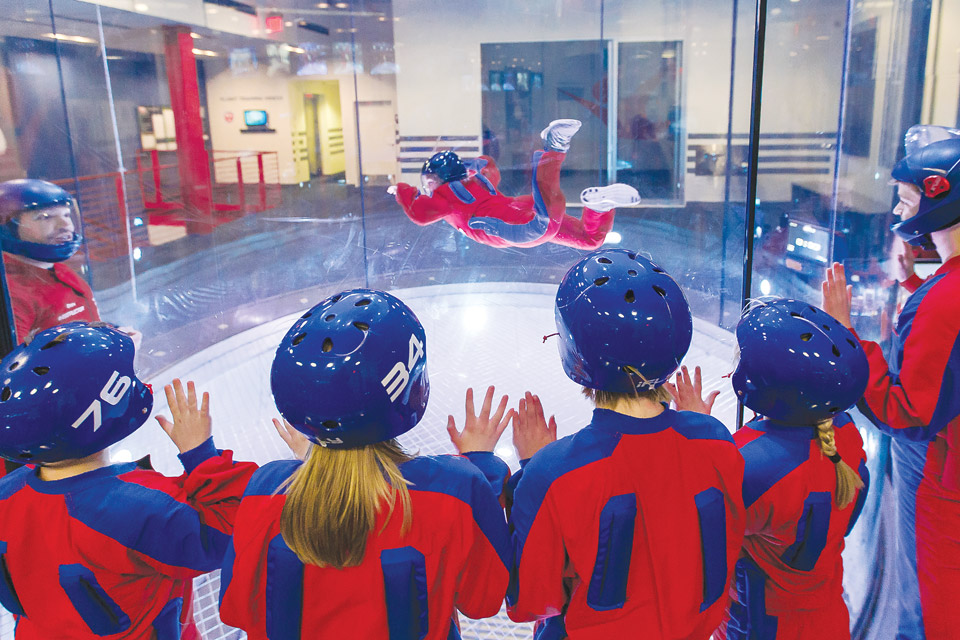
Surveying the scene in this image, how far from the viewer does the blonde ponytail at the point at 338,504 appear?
108 cm

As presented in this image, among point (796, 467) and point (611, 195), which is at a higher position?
point (611, 195)

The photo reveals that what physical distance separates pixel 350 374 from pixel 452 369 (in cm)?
307

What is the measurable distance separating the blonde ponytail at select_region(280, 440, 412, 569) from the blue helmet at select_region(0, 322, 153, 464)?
0.48m

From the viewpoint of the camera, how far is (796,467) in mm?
1415

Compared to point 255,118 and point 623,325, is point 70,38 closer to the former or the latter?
point 255,118

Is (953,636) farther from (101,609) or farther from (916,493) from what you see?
(101,609)

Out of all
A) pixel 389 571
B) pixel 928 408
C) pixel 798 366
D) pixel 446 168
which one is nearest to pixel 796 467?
pixel 798 366

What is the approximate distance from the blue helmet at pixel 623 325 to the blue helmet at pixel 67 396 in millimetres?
985

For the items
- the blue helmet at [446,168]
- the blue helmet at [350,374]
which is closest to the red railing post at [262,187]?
the blue helmet at [446,168]

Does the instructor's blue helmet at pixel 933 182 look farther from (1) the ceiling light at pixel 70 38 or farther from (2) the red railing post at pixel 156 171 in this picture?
(2) the red railing post at pixel 156 171

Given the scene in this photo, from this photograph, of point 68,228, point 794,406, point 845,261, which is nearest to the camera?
point 794,406

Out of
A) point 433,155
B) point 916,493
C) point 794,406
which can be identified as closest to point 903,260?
point 916,493

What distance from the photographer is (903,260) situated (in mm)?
2135

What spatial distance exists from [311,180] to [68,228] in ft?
7.33
